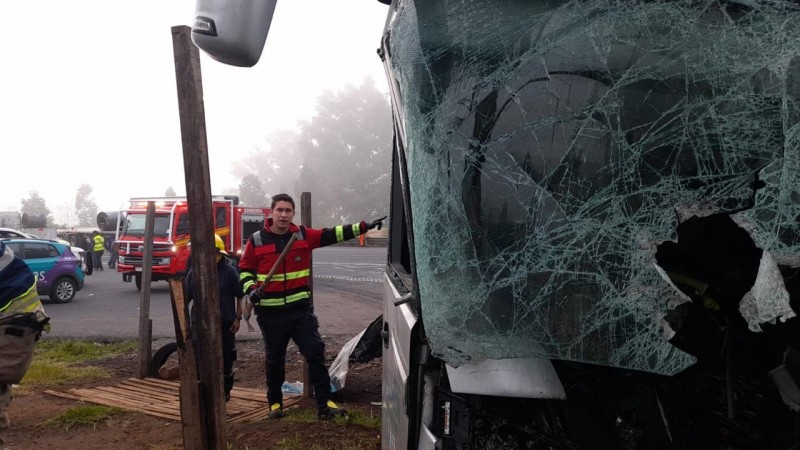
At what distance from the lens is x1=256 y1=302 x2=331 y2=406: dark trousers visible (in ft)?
15.2

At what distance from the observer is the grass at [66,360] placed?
641cm

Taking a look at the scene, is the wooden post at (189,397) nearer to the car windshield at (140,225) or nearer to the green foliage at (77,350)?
the green foliage at (77,350)

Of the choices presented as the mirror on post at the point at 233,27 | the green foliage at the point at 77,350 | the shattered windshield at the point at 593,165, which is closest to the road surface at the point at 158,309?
the green foliage at the point at 77,350

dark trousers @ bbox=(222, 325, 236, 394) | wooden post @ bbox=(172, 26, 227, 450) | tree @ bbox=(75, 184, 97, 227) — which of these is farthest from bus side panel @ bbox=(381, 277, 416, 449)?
tree @ bbox=(75, 184, 97, 227)

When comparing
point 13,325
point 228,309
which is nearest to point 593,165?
point 13,325

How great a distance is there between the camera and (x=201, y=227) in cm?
299

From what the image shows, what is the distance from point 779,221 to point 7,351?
11.9ft

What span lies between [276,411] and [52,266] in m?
10.3

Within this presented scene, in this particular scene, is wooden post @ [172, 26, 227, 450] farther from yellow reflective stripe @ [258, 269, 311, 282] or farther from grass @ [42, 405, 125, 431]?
grass @ [42, 405, 125, 431]

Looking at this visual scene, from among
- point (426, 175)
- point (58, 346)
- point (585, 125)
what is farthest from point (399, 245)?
point (58, 346)

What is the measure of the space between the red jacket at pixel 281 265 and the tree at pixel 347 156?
47464 mm

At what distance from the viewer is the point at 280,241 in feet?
15.4

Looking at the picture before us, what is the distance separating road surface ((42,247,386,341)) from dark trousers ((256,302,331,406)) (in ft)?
12.6

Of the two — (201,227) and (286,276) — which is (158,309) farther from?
(201,227)
